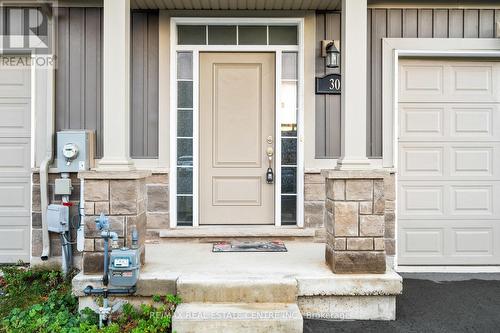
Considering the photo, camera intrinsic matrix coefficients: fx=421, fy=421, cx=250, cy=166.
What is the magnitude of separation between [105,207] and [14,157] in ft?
5.97

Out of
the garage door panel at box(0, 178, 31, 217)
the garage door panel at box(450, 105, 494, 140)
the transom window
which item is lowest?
the garage door panel at box(0, 178, 31, 217)

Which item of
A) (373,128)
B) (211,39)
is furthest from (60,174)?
(373,128)

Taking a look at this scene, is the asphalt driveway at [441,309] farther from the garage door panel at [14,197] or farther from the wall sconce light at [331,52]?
the garage door panel at [14,197]

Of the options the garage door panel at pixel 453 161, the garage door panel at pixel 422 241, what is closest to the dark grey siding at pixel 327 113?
the garage door panel at pixel 453 161

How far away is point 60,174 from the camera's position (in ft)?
14.1

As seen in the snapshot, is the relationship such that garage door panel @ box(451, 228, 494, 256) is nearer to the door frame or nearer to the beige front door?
the door frame

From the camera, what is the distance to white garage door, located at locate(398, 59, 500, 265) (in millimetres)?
4477

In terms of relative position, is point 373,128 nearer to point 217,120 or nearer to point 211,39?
point 217,120

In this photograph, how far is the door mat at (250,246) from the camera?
A: 402 centimetres

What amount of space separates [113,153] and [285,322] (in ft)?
6.01

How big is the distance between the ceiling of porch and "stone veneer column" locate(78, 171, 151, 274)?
6.47 ft

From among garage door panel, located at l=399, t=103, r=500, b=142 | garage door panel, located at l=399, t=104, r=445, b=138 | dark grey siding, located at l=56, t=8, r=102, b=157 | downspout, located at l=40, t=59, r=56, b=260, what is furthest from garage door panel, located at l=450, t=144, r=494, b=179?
downspout, located at l=40, t=59, r=56, b=260

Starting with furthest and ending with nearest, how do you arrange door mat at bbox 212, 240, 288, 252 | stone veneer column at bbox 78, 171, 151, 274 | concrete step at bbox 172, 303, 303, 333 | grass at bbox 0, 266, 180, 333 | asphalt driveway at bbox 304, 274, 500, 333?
door mat at bbox 212, 240, 288, 252
stone veneer column at bbox 78, 171, 151, 274
asphalt driveway at bbox 304, 274, 500, 333
grass at bbox 0, 266, 180, 333
concrete step at bbox 172, 303, 303, 333

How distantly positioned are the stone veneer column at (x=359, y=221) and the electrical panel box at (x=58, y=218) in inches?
101
